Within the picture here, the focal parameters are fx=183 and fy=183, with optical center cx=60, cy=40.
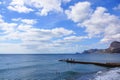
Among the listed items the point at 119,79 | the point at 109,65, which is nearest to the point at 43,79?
the point at 119,79

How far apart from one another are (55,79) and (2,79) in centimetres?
1057

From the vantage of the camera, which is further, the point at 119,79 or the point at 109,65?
the point at 109,65

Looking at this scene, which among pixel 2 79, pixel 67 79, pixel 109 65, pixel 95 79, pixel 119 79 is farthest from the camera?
pixel 109 65

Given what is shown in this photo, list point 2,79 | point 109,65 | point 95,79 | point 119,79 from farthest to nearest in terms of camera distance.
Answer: point 109,65
point 2,79
point 95,79
point 119,79

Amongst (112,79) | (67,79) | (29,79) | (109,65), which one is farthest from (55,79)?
(109,65)

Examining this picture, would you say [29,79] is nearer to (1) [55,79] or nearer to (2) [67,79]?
(1) [55,79]

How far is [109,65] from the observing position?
6012cm

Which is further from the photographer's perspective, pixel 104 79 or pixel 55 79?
pixel 55 79

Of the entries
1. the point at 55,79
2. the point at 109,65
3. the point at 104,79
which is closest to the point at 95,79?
the point at 104,79

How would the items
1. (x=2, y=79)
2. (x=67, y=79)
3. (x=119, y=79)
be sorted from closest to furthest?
(x=119, y=79)
(x=67, y=79)
(x=2, y=79)

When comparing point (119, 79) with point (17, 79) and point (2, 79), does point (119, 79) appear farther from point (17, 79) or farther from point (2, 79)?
point (2, 79)

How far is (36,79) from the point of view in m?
34.4

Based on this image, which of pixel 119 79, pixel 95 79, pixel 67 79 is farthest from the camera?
pixel 67 79

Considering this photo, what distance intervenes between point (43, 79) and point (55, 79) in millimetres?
2442
